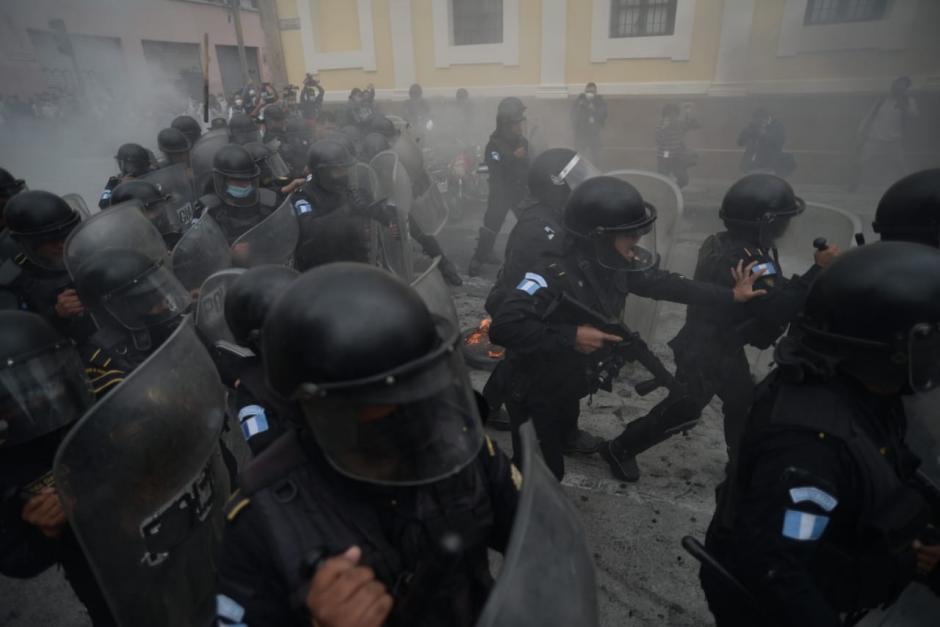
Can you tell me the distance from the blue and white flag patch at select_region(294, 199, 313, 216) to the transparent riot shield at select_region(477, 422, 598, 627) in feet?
12.3

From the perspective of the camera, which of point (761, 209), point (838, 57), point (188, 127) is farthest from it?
point (838, 57)

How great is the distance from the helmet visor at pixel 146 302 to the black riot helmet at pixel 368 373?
1660 mm

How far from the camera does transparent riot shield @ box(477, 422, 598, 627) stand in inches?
38.3

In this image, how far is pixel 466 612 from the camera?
1.37 metres

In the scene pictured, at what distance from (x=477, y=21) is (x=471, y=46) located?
0.67 meters

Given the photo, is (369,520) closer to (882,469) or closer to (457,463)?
(457,463)

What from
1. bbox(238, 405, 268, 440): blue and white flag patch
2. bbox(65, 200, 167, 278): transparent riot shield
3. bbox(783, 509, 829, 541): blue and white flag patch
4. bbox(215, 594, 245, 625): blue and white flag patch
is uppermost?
bbox(65, 200, 167, 278): transparent riot shield

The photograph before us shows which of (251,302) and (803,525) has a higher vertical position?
(251,302)

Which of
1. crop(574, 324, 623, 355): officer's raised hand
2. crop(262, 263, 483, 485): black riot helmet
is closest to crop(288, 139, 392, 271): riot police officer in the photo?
crop(574, 324, 623, 355): officer's raised hand

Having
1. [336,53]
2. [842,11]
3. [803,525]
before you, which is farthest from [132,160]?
[842,11]

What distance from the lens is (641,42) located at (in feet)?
42.9

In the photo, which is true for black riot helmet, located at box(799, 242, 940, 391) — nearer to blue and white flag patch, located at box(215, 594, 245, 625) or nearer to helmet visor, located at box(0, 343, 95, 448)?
blue and white flag patch, located at box(215, 594, 245, 625)

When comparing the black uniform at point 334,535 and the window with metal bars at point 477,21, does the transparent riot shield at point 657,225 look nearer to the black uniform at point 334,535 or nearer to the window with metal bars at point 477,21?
the black uniform at point 334,535

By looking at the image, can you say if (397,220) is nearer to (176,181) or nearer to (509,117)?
(509,117)
